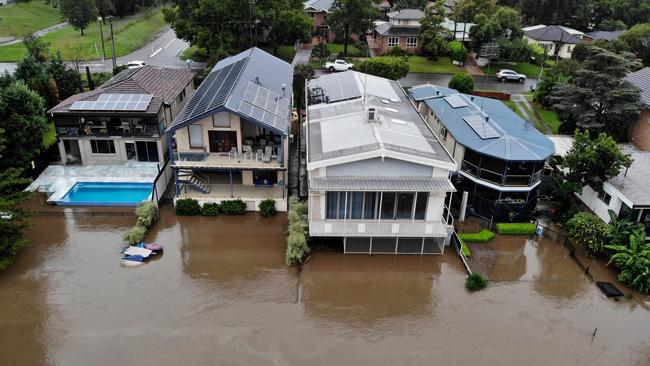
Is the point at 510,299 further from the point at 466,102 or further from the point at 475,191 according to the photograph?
the point at 466,102

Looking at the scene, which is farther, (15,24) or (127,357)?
(15,24)

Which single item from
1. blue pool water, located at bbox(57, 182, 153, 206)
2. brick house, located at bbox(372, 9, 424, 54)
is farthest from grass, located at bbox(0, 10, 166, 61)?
brick house, located at bbox(372, 9, 424, 54)

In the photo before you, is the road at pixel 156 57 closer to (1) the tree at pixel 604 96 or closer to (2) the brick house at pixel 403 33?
(2) the brick house at pixel 403 33

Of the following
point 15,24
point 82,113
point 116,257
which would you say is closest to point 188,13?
point 82,113

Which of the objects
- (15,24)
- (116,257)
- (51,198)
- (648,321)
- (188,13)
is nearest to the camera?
(648,321)

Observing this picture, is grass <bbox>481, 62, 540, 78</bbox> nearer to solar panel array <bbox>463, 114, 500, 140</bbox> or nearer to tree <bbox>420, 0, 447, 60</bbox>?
tree <bbox>420, 0, 447, 60</bbox>

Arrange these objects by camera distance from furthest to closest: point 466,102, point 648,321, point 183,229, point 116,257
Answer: point 466,102 < point 183,229 < point 116,257 < point 648,321

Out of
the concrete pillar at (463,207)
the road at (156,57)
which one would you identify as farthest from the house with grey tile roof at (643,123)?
the road at (156,57)
